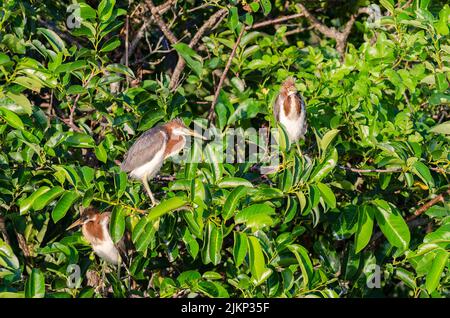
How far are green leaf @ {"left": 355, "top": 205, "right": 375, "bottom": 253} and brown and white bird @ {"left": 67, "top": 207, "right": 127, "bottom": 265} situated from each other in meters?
1.49

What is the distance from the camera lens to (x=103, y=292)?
4973 millimetres

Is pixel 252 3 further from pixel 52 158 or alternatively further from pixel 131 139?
pixel 52 158

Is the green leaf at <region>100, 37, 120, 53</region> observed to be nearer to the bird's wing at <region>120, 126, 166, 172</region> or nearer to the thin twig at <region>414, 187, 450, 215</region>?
the bird's wing at <region>120, 126, 166, 172</region>

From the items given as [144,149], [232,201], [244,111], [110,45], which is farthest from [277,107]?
[232,201]

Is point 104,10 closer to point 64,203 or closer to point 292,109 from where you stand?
point 64,203

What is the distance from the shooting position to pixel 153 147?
4844mm

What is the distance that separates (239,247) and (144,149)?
3.63ft

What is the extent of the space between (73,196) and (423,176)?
1764 millimetres

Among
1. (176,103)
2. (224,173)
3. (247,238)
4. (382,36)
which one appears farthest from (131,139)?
(382,36)

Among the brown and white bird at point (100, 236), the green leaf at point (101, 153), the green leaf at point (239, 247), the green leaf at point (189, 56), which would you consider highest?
the green leaf at point (189, 56)

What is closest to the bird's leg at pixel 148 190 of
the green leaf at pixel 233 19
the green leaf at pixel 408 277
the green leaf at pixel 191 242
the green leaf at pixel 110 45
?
the green leaf at pixel 191 242

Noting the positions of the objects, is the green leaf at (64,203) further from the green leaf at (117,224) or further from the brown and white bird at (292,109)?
the brown and white bird at (292,109)

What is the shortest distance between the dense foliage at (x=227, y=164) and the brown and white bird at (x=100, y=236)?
0.42 ft

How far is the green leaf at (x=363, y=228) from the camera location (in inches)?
167
